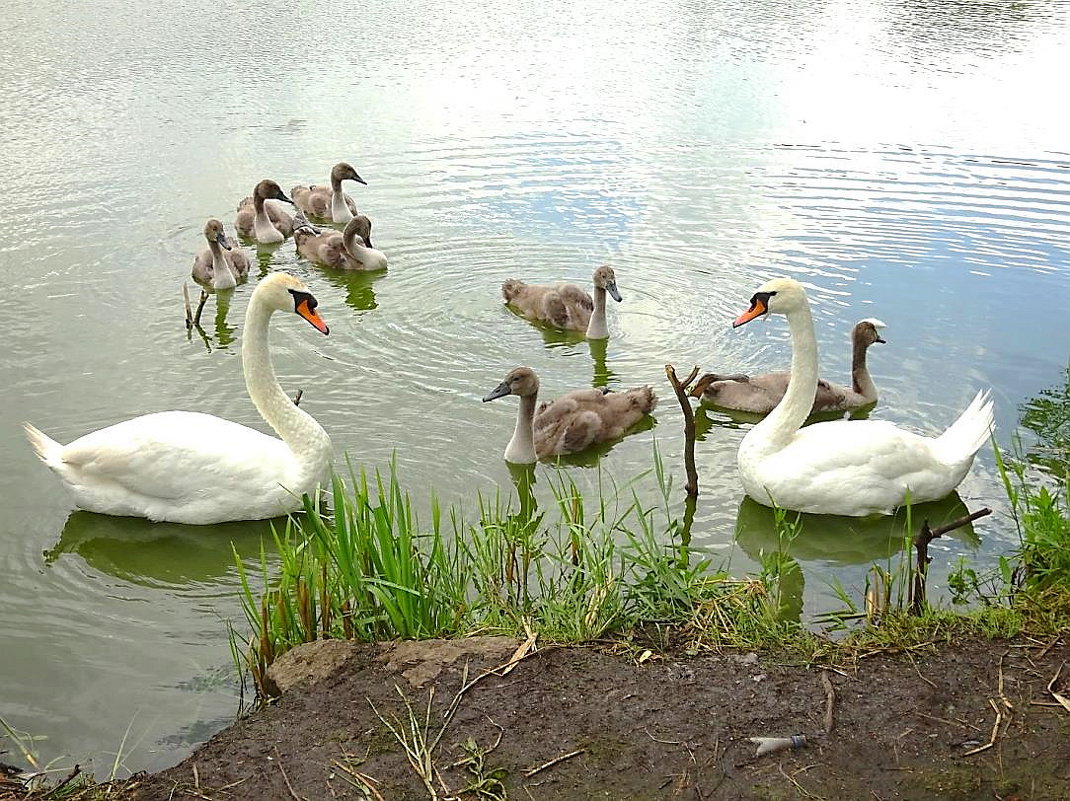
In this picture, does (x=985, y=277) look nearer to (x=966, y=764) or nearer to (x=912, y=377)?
(x=912, y=377)

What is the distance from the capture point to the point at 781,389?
8172 millimetres

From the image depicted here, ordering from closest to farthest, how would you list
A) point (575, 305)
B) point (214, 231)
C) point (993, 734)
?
1. point (993, 734)
2. point (575, 305)
3. point (214, 231)

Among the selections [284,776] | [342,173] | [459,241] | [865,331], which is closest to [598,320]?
[865,331]

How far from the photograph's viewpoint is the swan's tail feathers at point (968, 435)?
22.4ft

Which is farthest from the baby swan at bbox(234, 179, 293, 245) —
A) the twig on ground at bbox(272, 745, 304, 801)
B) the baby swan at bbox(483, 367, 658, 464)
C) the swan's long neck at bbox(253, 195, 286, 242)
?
the twig on ground at bbox(272, 745, 304, 801)

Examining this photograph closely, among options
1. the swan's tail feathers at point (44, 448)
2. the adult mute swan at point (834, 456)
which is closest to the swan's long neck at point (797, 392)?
the adult mute swan at point (834, 456)

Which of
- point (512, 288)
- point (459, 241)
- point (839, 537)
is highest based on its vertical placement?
point (459, 241)

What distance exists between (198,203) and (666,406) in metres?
6.04

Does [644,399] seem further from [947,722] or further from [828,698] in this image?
[947,722]

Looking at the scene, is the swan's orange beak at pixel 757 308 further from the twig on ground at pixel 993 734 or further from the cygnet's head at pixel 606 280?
the twig on ground at pixel 993 734

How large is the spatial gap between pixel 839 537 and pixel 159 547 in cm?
367

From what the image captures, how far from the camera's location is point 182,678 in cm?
523

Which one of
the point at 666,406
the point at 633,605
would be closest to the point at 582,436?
the point at 666,406

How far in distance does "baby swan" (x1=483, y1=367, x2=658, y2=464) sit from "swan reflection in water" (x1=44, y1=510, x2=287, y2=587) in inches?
61.9
